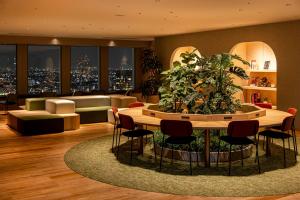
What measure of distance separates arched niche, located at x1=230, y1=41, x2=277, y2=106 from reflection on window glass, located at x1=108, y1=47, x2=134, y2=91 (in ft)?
22.1

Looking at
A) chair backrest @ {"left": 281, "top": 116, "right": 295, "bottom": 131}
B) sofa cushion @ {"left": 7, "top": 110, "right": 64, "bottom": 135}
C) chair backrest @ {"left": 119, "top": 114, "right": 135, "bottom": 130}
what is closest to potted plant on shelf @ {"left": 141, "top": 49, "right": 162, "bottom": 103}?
sofa cushion @ {"left": 7, "top": 110, "right": 64, "bottom": 135}

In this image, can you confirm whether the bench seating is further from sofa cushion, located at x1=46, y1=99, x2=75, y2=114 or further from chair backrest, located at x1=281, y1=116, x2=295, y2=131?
chair backrest, located at x1=281, y1=116, x2=295, y2=131

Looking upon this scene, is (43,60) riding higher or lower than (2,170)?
higher

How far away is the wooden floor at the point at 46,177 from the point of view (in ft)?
16.0

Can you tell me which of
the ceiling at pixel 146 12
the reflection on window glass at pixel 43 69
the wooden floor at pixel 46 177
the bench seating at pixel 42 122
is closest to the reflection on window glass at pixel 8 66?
the reflection on window glass at pixel 43 69

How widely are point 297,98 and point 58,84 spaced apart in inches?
379

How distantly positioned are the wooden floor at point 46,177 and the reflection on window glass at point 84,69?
7629 mm

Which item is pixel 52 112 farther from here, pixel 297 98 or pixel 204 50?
pixel 297 98

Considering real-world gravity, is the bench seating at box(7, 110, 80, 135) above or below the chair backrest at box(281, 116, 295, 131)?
below

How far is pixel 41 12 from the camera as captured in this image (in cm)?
826

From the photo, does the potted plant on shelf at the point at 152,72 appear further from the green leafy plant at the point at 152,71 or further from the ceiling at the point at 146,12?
the ceiling at the point at 146,12

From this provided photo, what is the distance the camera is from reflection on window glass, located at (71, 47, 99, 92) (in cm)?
1627

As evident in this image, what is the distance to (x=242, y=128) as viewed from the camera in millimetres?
5707

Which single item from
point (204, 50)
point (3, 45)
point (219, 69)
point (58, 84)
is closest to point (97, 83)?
point (58, 84)
